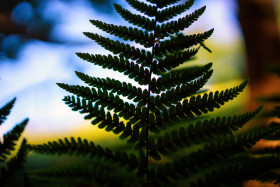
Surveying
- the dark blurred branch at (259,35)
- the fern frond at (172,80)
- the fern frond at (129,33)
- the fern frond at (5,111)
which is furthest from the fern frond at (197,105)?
the dark blurred branch at (259,35)

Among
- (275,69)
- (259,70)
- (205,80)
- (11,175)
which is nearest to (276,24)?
(259,70)

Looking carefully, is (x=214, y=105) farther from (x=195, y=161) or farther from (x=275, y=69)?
(x=275, y=69)

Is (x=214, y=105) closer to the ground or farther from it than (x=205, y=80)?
closer to the ground

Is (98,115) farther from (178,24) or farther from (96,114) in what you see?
(178,24)

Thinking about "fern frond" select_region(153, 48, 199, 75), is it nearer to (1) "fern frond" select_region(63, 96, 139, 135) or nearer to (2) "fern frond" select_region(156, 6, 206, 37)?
(2) "fern frond" select_region(156, 6, 206, 37)

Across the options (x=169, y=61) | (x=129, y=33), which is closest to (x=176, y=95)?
(x=169, y=61)

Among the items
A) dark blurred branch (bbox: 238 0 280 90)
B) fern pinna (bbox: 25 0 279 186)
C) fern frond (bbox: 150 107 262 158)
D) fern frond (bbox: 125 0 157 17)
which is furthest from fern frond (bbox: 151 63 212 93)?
dark blurred branch (bbox: 238 0 280 90)

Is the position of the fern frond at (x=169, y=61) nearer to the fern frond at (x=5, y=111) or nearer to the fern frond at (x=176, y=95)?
the fern frond at (x=176, y=95)
